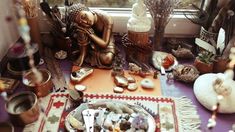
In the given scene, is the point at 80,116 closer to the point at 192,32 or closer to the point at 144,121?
the point at 144,121

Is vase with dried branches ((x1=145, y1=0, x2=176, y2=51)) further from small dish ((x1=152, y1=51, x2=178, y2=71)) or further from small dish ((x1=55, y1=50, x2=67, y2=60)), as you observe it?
small dish ((x1=55, y1=50, x2=67, y2=60))

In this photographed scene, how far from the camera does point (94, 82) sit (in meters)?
1.00

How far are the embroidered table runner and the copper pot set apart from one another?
25mm

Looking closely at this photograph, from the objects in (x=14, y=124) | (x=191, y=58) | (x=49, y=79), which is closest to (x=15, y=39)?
(x=49, y=79)

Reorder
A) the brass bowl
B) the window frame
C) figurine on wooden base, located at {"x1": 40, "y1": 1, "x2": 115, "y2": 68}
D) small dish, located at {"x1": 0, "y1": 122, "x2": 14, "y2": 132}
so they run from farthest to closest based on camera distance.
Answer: the window frame → figurine on wooden base, located at {"x1": 40, "y1": 1, "x2": 115, "y2": 68} → the brass bowl → small dish, located at {"x1": 0, "y1": 122, "x2": 14, "y2": 132}

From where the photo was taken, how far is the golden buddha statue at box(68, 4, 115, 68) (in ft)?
3.30

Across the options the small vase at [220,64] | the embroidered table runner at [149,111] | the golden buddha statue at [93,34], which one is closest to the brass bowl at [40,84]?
the embroidered table runner at [149,111]

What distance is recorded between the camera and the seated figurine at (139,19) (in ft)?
3.27

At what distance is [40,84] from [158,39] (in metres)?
0.47

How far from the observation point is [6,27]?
1.05 m

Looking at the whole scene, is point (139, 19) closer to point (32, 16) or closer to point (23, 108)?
point (32, 16)

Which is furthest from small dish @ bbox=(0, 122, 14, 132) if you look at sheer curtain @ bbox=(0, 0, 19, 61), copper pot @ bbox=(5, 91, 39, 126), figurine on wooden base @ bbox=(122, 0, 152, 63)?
figurine on wooden base @ bbox=(122, 0, 152, 63)

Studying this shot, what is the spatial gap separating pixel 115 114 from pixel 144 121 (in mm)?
92

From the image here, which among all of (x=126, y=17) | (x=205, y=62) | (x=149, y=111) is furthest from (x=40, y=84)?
(x=205, y=62)
